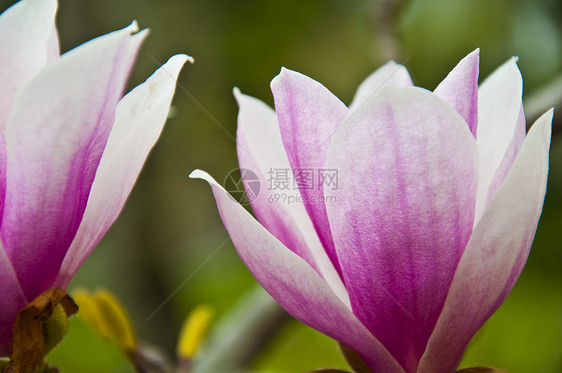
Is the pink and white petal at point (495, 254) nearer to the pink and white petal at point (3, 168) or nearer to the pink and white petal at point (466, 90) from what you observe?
the pink and white petal at point (466, 90)

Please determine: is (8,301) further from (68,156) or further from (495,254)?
(495,254)

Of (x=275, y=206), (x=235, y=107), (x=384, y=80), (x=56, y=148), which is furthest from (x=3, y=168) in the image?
(x=235, y=107)

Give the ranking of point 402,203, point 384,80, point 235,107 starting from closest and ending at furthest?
point 402,203 → point 384,80 → point 235,107

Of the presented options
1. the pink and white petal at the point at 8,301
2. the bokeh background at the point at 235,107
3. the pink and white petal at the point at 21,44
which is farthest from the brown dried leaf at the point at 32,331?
the bokeh background at the point at 235,107

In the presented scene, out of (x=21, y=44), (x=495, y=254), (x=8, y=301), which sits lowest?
(x=495, y=254)

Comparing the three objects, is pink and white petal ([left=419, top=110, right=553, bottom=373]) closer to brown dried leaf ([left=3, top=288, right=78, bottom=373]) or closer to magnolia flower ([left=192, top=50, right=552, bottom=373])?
magnolia flower ([left=192, top=50, right=552, bottom=373])

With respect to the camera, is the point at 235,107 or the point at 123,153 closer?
the point at 123,153
